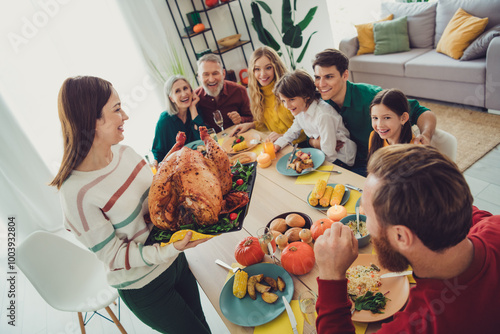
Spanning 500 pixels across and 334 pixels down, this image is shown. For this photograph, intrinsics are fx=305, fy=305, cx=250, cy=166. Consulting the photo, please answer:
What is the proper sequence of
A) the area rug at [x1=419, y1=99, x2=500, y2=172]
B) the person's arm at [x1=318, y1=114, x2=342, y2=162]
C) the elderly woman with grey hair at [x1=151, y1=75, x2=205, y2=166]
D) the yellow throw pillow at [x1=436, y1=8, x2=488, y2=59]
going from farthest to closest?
the yellow throw pillow at [x1=436, y1=8, x2=488, y2=59], the area rug at [x1=419, y1=99, x2=500, y2=172], the elderly woman with grey hair at [x1=151, y1=75, x2=205, y2=166], the person's arm at [x1=318, y1=114, x2=342, y2=162]

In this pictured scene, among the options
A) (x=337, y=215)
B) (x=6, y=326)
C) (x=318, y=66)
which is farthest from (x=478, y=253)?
(x=6, y=326)

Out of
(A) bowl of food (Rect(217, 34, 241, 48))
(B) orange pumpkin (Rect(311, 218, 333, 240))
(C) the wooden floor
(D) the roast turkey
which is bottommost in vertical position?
(C) the wooden floor

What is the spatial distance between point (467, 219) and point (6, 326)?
3.55 m

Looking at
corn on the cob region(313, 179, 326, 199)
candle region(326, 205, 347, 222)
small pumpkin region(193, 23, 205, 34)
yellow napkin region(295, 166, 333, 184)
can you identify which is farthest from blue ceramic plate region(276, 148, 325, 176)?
small pumpkin region(193, 23, 205, 34)

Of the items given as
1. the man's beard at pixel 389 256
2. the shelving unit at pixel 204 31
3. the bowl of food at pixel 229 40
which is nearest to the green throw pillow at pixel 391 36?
the shelving unit at pixel 204 31

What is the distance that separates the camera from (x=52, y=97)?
3475mm

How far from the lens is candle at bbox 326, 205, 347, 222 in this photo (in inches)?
55.3

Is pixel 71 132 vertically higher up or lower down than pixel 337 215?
higher up

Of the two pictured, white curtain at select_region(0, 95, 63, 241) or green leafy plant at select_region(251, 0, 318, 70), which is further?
green leafy plant at select_region(251, 0, 318, 70)

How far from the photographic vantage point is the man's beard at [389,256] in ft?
2.74

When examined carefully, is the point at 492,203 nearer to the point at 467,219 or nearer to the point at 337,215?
the point at 337,215

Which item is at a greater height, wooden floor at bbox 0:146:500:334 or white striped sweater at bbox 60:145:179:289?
white striped sweater at bbox 60:145:179:289

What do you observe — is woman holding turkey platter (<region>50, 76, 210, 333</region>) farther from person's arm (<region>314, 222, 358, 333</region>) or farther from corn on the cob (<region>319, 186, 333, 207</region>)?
corn on the cob (<region>319, 186, 333, 207</region>)

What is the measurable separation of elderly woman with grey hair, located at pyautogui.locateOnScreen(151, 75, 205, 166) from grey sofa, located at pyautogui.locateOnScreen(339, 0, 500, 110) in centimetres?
303
